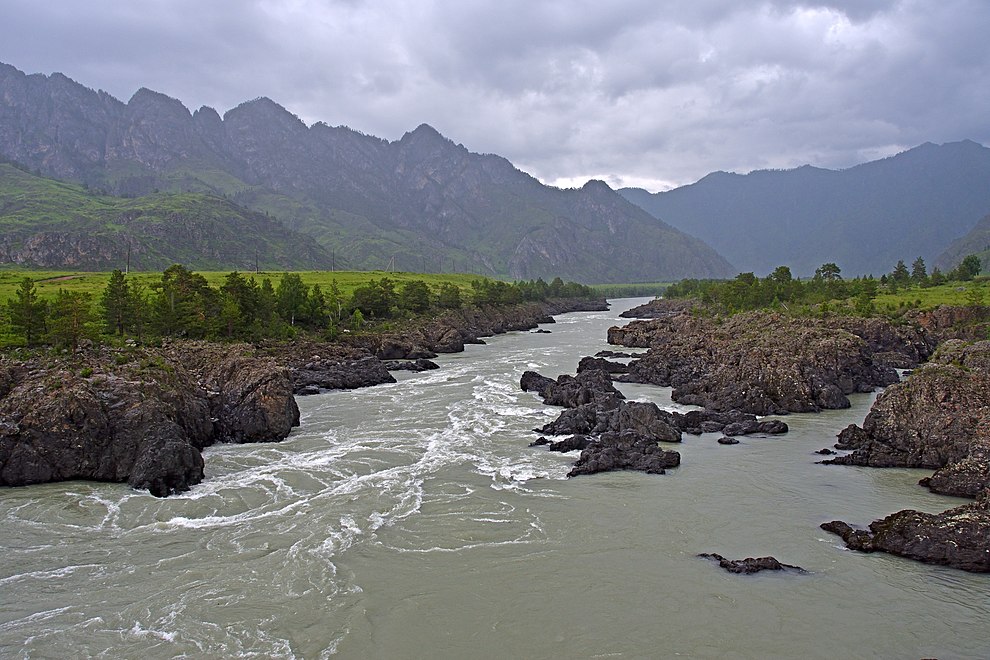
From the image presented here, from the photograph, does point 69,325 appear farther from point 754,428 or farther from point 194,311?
point 754,428

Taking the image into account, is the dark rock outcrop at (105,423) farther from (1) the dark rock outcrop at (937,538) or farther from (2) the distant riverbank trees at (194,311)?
(1) the dark rock outcrop at (937,538)

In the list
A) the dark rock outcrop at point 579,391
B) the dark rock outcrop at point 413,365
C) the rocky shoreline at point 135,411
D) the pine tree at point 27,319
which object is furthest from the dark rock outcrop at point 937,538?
the dark rock outcrop at point 413,365

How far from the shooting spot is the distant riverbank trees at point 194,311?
134ft

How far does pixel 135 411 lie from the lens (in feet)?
105

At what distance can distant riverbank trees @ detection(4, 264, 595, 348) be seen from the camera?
134ft

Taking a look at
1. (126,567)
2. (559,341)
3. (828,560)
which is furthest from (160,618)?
(559,341)

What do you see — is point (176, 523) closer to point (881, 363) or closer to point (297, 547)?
point (297, 547)

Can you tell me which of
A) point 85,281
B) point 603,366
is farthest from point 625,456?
point 85,281

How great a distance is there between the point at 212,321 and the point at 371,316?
36.1 meters

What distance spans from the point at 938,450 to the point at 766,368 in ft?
62.3

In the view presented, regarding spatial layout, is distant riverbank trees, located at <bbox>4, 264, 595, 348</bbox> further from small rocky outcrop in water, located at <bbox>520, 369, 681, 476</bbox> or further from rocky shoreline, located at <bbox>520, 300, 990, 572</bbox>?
small rocky outcrop in water, located at <bbox>520, 369, 681, 476</bbox>

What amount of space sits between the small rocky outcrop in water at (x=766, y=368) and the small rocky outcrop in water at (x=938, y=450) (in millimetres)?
9765

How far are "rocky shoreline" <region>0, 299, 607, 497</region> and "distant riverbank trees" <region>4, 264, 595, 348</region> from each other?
16.4 ft

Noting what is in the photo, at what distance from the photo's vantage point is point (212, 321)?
202 feet
